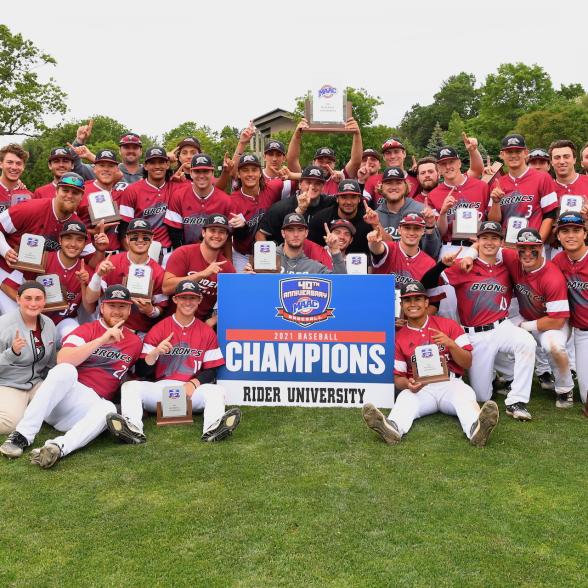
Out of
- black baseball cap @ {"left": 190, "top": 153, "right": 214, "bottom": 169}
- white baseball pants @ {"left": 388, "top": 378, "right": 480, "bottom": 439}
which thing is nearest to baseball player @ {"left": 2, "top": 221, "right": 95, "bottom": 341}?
black baseball cap @ {"left": 190, "top": 153, "right": 214, "bottom": 169}

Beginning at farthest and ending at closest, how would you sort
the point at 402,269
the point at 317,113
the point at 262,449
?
the point at 317,113 → the point at 402,269 → the point at 262,449

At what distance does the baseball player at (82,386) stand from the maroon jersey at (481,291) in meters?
3.53

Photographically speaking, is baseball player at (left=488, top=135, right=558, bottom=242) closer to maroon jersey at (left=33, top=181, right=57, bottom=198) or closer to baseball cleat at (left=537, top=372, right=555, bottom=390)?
baseball cleat at (left=537, top=372, right=555, bottom=390)

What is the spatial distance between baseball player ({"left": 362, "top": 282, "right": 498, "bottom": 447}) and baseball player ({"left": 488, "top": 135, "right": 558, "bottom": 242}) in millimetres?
2184

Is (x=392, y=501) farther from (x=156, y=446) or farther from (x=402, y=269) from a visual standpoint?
(x=402, y=269)

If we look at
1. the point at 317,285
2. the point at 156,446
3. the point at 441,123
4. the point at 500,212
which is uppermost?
the point at 441,123

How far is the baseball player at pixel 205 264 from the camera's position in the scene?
6.71 metres

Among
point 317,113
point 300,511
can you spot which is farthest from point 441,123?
point 300,511

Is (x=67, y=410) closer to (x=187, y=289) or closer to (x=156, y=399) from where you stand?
(x=156, y=399)

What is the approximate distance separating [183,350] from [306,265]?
1.69 m

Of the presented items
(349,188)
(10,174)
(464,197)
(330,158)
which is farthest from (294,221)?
(10,174)

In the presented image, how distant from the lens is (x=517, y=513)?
13.2 ft

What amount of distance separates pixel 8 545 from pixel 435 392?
391 centimetres

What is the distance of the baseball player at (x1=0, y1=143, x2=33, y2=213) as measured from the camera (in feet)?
25.3
